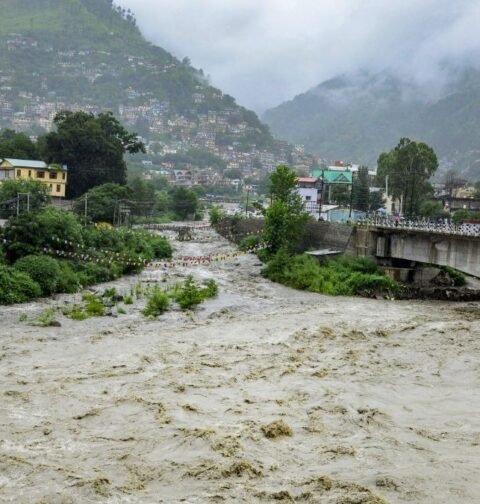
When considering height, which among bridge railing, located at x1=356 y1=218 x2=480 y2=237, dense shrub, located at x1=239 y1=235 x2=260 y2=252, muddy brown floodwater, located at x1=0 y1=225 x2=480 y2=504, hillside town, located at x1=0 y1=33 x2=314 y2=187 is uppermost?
hillside town, located at x1=0 y1=33 x2=314 y2=187

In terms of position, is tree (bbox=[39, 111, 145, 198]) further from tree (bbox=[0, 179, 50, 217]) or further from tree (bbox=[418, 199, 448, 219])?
tree (bbox=[418, 199, 448, 219])

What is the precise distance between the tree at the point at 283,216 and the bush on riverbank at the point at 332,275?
2167mm

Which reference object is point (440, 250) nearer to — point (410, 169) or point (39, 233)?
point (39, 233)

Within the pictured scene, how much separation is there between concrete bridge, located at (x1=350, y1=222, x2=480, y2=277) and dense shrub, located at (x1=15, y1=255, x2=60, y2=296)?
61.7 ft

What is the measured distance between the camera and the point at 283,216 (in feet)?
138

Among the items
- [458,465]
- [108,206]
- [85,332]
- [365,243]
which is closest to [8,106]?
[108,206]

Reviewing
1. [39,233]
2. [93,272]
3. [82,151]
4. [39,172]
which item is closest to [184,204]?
[82,151]

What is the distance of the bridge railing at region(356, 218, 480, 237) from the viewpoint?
3234 cm

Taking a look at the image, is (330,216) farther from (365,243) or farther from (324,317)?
(324,317)

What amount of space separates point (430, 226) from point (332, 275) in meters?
5.89

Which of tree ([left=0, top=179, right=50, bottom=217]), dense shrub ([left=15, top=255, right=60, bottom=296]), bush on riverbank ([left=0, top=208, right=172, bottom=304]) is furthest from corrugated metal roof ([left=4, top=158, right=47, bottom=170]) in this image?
dense shrub ([left=15, top=255, right=60, bottom=296])

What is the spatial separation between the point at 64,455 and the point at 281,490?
13.8ft

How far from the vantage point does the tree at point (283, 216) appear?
138 feet

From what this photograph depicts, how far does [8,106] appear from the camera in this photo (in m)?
180
